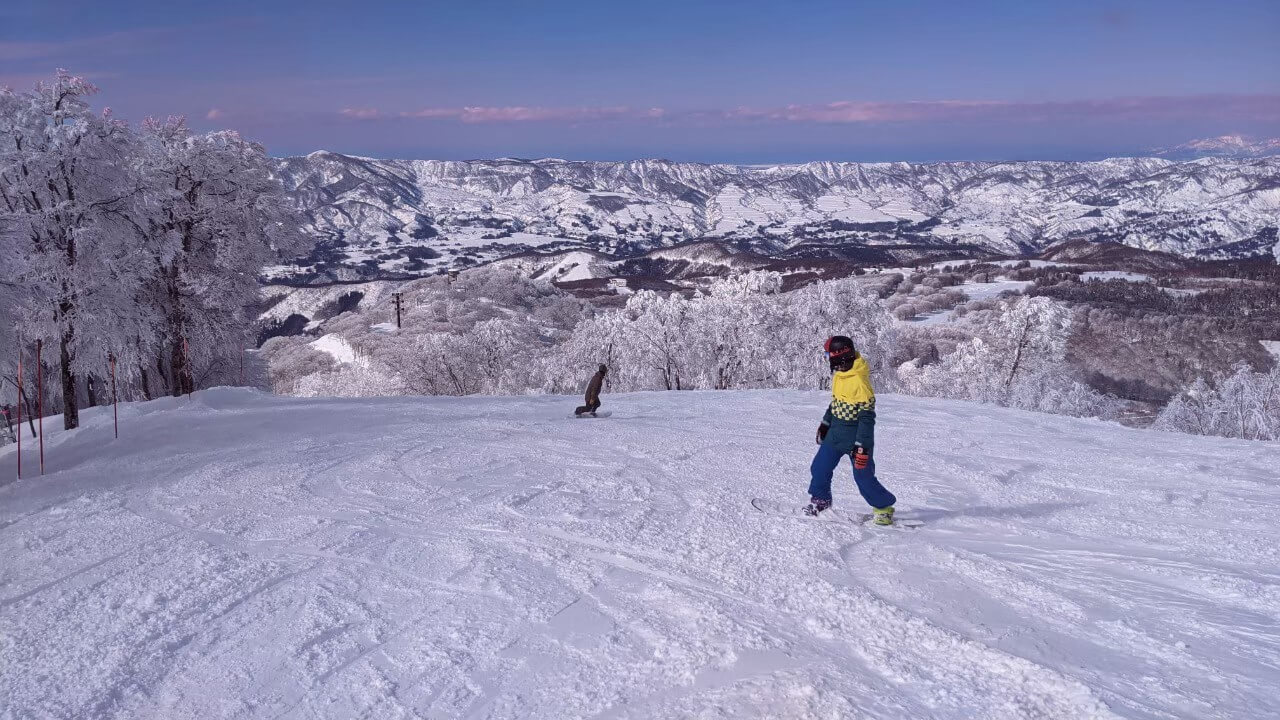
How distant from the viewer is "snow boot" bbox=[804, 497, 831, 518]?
867cm

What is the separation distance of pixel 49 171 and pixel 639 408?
1655 centimetres

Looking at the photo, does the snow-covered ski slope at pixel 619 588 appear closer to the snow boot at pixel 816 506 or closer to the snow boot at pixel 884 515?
the snow boot at pixel 884 515

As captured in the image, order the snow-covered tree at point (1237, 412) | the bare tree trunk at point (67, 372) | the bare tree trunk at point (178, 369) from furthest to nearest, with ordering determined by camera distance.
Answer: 1. the snow-covered tree at point (1237, 412)
2. the bare tree trunk at point (178, 369)
3. the bare tree trunk at point (67, 372)

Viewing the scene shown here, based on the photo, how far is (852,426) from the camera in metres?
8.13

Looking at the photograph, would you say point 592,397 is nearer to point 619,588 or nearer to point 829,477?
point 829,477

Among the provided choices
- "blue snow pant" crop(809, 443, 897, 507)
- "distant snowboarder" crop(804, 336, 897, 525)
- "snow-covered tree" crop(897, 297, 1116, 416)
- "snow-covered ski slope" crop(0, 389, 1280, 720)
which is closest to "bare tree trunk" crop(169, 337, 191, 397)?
"snow-covered ski slope" crop(0, 389, 1280, 720)

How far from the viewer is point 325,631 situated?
5480mm

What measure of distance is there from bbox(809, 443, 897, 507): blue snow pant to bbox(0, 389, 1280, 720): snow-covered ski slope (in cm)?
42

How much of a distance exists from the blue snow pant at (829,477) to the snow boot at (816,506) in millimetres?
51

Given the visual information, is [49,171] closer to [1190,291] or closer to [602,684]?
[602,684]

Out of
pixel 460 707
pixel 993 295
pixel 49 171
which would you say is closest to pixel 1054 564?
pixel 460 707

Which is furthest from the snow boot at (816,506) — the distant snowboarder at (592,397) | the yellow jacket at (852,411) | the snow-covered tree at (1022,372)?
the snow-covered tree at (1022,372)

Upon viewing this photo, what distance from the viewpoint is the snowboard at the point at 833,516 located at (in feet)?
27.8

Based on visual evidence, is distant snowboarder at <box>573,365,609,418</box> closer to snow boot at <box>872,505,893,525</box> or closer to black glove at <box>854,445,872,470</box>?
snow boot at <box>872,505,893,525</box>
